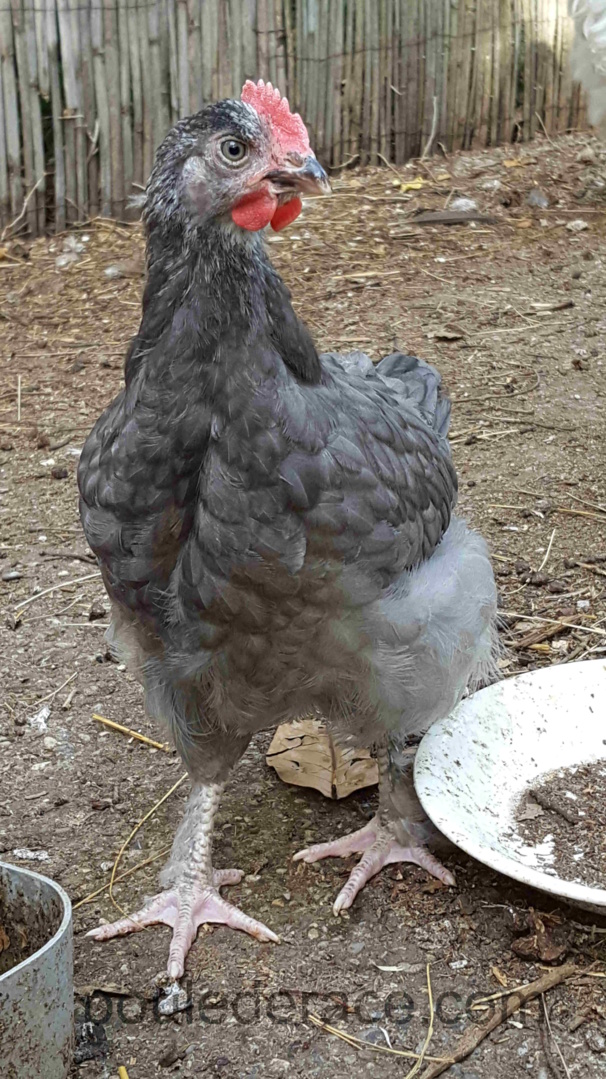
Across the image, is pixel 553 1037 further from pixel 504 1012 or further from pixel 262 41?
pixel 262 41

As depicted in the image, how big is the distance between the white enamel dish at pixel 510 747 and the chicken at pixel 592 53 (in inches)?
198

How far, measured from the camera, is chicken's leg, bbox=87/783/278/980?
2.93 meters

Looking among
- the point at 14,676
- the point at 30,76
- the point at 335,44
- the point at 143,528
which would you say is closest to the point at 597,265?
the point at 335,44

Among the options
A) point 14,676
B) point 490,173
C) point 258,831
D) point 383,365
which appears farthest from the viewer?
point 490,173

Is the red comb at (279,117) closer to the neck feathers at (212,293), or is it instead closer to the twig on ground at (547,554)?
the neck feathers at (212,293)

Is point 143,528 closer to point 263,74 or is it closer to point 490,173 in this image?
point 263,74

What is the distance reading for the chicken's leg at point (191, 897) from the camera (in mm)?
2932

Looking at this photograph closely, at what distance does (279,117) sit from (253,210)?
0.22m

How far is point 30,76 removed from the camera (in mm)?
6785

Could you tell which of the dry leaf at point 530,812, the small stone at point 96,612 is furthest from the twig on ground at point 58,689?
the dry leaf at point 530,812

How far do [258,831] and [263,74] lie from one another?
554cm

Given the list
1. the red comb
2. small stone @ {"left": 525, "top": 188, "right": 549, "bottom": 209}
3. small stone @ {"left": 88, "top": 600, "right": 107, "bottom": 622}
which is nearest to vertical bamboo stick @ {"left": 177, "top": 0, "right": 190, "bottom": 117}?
small stone @ {"left": 525, "top": 188, "right": 549, "bottom": 209}

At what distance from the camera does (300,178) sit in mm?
2410

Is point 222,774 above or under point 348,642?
under
